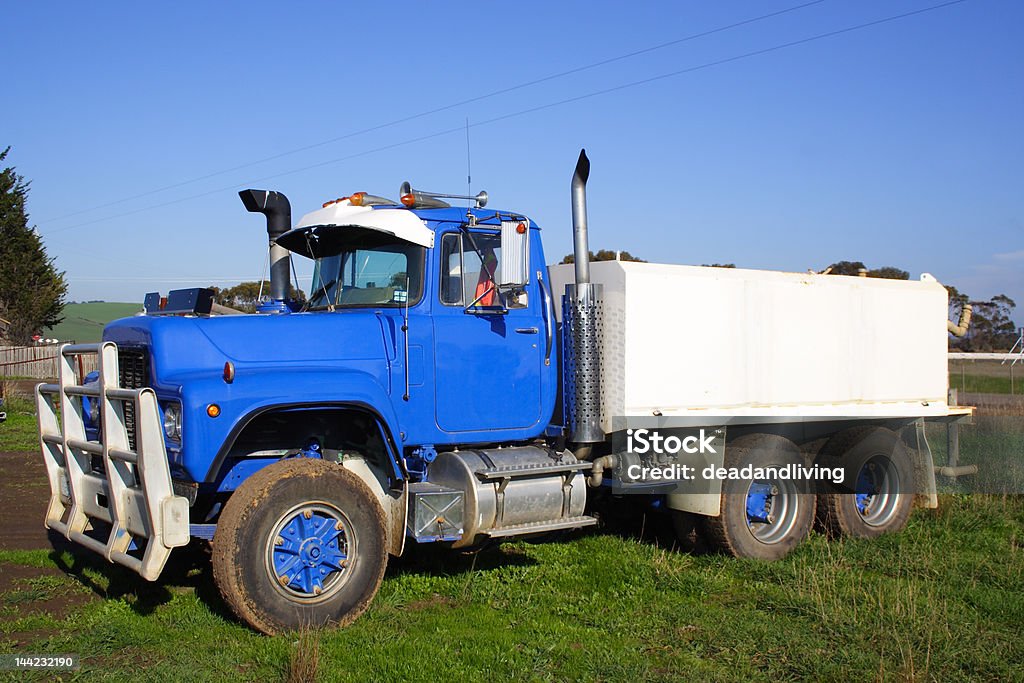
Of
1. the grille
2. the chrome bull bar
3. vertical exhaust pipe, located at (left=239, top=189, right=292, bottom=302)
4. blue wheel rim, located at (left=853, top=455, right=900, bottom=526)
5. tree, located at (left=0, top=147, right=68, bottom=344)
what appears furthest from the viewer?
tree, located at (left=0, top=147, right=68, bottom=344)

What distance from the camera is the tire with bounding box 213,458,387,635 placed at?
5645mm

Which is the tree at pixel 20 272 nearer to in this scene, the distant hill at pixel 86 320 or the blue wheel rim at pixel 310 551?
the distant hill at pixel 86 320

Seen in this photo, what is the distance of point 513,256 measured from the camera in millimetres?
6559

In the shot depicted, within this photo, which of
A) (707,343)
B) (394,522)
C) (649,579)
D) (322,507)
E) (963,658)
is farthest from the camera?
(707,343)

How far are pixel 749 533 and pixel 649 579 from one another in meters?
1.30

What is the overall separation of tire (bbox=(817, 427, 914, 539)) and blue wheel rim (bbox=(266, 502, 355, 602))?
4.82 m

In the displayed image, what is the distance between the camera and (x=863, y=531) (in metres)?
8.91

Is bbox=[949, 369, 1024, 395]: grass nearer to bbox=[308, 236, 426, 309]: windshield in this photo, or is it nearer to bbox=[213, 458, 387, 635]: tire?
bbox=[308, 236, 426, 309]: windshield

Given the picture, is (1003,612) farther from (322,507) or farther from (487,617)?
(322,507)

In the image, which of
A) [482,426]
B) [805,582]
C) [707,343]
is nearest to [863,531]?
[805,582]

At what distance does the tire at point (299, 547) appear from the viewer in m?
5.64

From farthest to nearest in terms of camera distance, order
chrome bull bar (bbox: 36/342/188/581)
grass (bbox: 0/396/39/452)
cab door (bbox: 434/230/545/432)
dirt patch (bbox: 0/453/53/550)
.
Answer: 1. grass (bbox: 0/396/39/452)
2. dirt patch (bbox: 0/453/53/550)
3. cab door (bbox: 434/230/545/432)
4. chrome bull bar (bbox: 36/342/188/581)

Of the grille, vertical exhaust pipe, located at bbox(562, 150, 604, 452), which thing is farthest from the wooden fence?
vertical exhaust pipe, located at bbox(562, 150, 604, 452)

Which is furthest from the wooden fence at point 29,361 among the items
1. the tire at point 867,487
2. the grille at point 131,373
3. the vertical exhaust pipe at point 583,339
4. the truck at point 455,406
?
the tire at point 867,487
